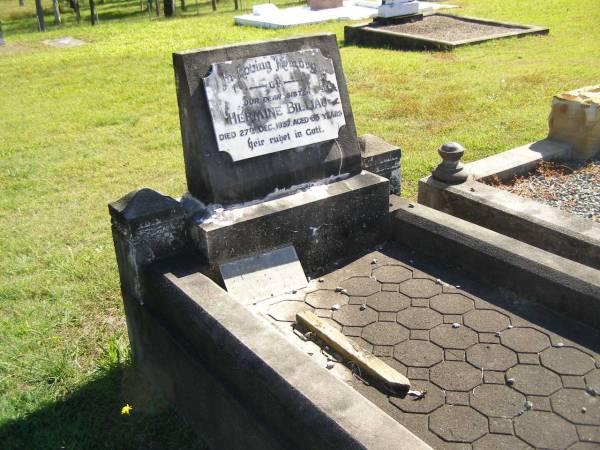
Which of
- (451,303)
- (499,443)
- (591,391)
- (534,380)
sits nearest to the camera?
(499,443)

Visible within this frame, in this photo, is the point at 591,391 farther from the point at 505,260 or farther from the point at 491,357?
the point at 505,260

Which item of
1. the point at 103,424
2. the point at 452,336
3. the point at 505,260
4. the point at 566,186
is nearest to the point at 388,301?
the point at 452,336

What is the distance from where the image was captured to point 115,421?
3.98 metres

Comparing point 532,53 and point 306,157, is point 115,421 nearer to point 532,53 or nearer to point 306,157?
point 306,157

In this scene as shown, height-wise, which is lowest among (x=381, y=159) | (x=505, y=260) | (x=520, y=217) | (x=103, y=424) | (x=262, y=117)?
(x=103, y=424)

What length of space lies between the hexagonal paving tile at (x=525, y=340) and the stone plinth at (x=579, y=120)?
11.7 ft

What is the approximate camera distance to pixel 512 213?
16.0 ft

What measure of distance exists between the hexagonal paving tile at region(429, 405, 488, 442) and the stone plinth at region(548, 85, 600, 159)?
14.2 feet

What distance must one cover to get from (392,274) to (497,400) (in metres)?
1.37

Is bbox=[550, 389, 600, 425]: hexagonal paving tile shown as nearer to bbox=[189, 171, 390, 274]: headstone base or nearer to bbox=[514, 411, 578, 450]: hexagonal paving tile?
bbox=[514, 411, 578, 450]: hexagonal paving tile

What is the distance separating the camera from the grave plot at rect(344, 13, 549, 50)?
13953 mm

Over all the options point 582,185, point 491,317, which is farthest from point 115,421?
point 582,185

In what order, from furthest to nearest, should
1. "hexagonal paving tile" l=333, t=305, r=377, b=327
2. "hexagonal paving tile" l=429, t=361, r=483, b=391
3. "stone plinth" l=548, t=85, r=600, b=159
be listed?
"stone plinth" l=548, t=85, r=600, b=159, "hexagonal paving tile" l=333, t=305, r=377, b=327, "hexagonal paving tile" l=429, t=361, r=483, b=391

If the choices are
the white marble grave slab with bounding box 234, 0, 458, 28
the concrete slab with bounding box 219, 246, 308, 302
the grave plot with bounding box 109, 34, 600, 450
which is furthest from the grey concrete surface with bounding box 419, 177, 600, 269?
the white marble grave slab with bounding box 234, 0, 458, 28
